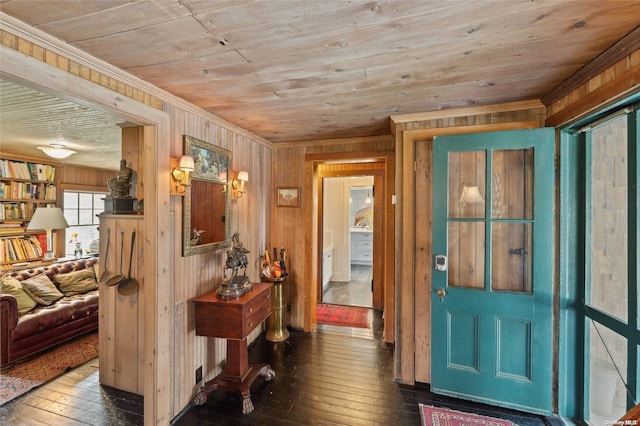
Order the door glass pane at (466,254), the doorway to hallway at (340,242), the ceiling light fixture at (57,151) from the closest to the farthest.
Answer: the door glass pane at (466,254) → the ceiling light fixture at (57,151) → the doorway to hallway at (340,242)

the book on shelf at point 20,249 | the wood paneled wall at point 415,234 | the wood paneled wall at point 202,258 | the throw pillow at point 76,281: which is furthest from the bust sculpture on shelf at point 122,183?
the book on shelf at point 20,249

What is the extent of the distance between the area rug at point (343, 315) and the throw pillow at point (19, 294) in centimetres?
350

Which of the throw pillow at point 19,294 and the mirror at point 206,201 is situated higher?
the mirror at point 206,201

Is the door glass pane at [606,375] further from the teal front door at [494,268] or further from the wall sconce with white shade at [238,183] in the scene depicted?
the wall sconce with white shade at [238,183]

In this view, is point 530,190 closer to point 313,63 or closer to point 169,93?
point 313,63

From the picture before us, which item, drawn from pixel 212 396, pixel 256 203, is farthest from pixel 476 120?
pixel 212 396

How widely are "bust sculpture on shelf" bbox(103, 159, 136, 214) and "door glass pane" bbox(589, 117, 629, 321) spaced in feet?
11.9

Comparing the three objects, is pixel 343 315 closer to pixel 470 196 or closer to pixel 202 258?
pixel 202 258

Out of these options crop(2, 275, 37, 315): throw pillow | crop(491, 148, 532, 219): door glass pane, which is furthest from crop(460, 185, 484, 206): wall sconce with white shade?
crop(2, 275, 37, 315): throw pillow

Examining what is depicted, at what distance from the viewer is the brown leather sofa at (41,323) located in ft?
9.30

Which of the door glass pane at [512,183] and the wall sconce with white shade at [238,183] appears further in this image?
the wall sconce with white shade at [238,183]

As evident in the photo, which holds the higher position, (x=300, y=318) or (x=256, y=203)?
(x=256, y=203)

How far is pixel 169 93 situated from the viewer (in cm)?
207

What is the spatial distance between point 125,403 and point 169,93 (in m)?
2.60
